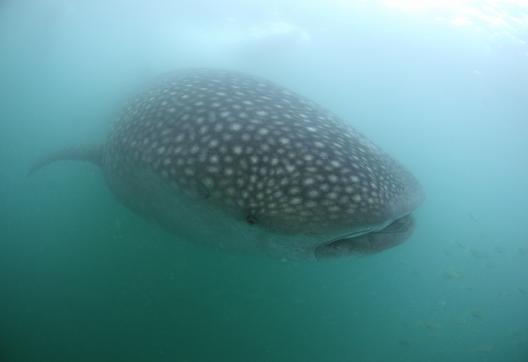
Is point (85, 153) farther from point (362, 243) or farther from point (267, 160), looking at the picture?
point (362, 243)

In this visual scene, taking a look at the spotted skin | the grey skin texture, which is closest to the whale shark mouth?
the grey skin texture

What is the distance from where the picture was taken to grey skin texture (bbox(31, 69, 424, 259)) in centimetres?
270

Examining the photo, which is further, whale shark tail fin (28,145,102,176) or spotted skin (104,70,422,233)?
whale shark tail fin (28,145,102,176)

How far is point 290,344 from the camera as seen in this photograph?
796 centimetres

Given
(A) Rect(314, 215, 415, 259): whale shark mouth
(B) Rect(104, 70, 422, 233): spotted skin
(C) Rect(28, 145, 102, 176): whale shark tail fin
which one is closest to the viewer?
(B) Rect(104, 70, 422, 233): spotted skin

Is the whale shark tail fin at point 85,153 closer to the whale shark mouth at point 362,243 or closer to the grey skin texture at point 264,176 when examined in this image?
the grey skin texture at point 264,176

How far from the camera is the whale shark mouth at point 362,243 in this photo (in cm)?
300

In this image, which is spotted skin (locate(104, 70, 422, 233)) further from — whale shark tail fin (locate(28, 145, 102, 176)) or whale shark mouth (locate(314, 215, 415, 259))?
whale shark tail fin (locate(28, 145, 102, 176))

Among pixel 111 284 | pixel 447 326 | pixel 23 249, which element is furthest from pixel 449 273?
pixel 23 249

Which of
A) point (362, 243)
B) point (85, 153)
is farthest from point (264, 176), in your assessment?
point (85, 153)

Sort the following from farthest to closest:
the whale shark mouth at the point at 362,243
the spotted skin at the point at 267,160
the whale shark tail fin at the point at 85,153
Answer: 1. the whale shark tail fin at the point at 85,153
2. the whale shark mouth at the point at 362,243
3. the spotted skin at the point at 267,160

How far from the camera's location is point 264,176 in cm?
281

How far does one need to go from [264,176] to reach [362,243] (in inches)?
40.8

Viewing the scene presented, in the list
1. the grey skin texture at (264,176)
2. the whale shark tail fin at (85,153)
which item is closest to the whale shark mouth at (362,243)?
the grey skin texture at (264,176)
